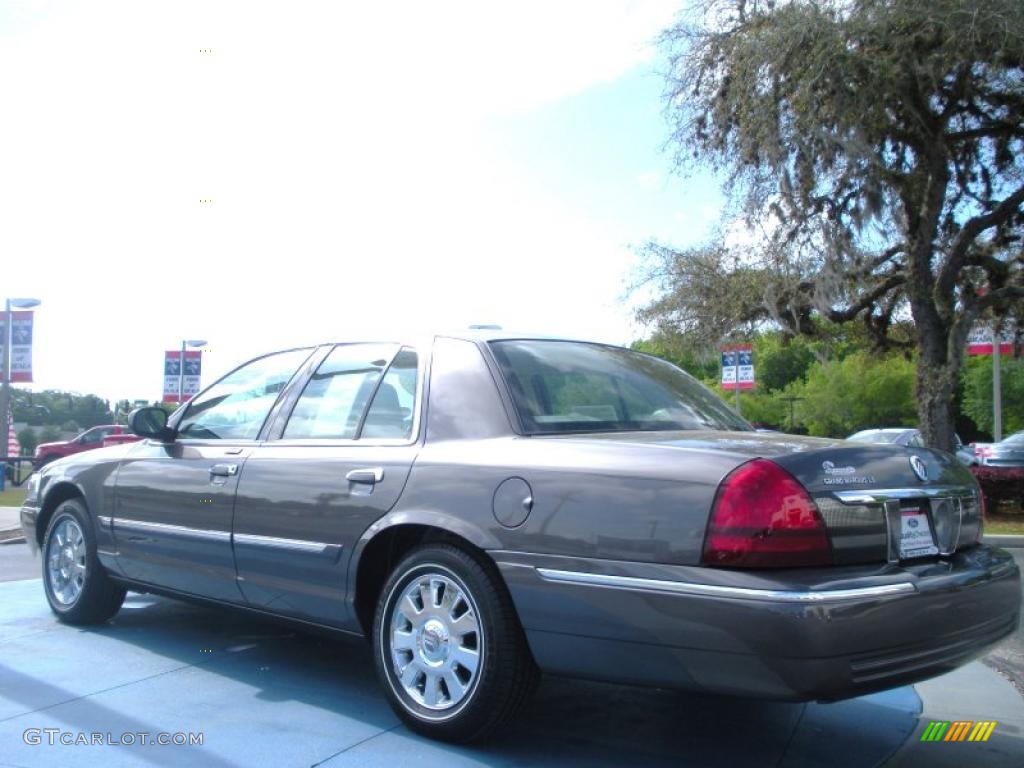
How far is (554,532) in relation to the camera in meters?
3.58

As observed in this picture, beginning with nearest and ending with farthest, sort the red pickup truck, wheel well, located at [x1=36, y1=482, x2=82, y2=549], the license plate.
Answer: the license plate < wheel well, located at [x1=36, y1=482, x2=82, y2=549] < the red pickup truck

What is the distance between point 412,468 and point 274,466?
2.88 ft

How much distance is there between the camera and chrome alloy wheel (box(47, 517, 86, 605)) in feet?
19.4

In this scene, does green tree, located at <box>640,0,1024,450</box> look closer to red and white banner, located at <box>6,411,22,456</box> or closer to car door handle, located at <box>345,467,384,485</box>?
car door handle, located at <box>345,467,384,485</box>

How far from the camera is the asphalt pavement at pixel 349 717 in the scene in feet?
12.6

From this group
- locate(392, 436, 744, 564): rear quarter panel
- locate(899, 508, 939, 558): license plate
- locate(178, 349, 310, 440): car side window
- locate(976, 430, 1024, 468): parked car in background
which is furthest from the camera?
locate(976, 430, 1024, 468): parked car in background

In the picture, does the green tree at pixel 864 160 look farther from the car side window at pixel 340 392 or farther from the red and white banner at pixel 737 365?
the car side window at pixel 340 392

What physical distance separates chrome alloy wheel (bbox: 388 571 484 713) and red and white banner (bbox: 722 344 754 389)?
14293 mm

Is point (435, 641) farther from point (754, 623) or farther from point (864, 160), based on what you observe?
point (864, 160)

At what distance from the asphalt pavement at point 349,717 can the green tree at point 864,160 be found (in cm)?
1038

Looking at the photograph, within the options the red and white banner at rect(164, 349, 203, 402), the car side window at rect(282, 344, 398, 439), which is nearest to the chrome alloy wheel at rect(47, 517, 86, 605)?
the car side window at rect(282, 344, 398, 439)

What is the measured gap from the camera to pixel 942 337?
1596cm

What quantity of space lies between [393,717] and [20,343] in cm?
1555
